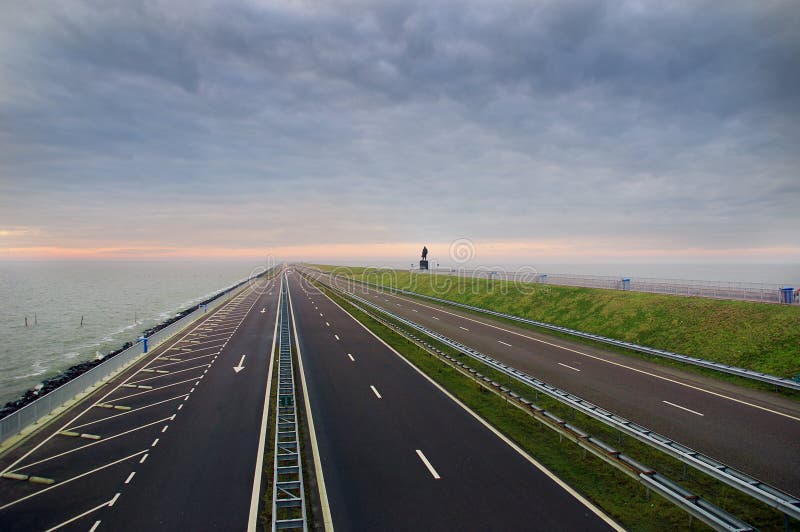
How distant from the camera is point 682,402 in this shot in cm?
2195

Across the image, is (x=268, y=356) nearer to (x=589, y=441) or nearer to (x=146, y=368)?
(x=146, y=368)

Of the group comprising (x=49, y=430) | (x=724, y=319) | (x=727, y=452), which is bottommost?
(x=49, y=430)

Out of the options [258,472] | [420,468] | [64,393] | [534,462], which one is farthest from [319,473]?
[64,393]

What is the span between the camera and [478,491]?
46.8 feet

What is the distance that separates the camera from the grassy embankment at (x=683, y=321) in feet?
91.1

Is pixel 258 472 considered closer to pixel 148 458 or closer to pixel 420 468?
pixel 148 458

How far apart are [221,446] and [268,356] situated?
60.7 ft

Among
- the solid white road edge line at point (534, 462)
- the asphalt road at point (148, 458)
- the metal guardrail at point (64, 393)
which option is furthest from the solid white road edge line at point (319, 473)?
the metal guardrail at point (64, 393)

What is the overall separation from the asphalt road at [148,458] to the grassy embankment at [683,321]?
31089mm

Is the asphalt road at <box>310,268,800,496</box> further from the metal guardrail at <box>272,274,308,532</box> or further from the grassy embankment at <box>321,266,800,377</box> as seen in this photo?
the metal guardrail at <box>272,274,308,532</box>

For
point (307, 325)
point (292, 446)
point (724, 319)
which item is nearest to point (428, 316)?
point (307, 325)

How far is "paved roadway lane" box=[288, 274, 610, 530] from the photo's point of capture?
42.1 feet

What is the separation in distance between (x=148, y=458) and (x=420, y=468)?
11.9 meters

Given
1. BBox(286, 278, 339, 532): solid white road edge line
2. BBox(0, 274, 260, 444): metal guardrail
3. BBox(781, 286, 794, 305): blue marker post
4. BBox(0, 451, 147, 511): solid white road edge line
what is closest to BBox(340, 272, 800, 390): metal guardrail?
BBox(781, 286, 794, 305): blue marker post
